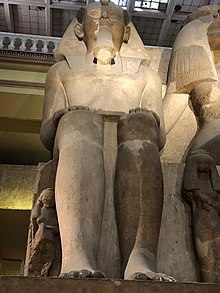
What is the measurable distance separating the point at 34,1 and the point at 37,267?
332 inches

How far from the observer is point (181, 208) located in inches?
96.0

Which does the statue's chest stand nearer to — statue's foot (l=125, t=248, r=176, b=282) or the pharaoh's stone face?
the pharaoh's stone face

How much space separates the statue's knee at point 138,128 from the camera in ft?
7.82

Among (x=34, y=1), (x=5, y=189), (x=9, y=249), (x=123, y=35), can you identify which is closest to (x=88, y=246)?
(x=123, y=35)

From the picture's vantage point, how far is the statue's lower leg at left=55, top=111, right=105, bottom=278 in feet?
6.55

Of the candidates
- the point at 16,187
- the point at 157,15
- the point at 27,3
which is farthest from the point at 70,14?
the point at 16,187

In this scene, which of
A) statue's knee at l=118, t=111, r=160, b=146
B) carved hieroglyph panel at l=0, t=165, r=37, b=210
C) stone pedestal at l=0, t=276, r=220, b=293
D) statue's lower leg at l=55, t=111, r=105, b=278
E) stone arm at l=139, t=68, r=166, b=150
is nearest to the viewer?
stone pedestal at l=0, t=276, r=220, b=293

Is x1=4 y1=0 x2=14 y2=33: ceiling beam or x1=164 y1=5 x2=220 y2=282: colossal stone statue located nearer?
x1=164 y1=5 x2=220 y2=282: colossal stone statue

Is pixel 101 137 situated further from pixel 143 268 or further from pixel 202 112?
pixel 202 112

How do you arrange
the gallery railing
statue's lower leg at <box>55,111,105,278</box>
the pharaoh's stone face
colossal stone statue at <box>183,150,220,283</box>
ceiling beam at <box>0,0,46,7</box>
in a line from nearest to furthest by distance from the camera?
statue's lower leg at <box>55,111,105,278</box> < colossal stone statue at <box>183,150,220,283</box> < the pharaoh's stone face < the gallery railing < ceiling beam at <box>0,0,46,7</box>

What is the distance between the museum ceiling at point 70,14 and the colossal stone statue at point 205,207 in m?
7.96

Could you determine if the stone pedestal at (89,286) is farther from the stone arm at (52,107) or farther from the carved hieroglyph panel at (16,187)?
the carved hieroglyph panel at (16,187)

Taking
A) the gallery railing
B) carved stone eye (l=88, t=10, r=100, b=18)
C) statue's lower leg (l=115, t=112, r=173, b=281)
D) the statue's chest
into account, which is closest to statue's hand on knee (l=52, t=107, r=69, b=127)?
the statue's chest

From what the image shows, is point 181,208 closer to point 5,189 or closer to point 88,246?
point 88,246
